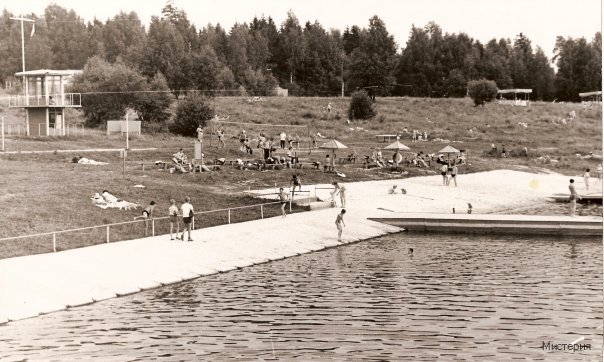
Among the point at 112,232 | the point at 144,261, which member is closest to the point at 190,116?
the point at 112,232

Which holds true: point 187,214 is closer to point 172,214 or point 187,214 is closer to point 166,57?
point 172,214

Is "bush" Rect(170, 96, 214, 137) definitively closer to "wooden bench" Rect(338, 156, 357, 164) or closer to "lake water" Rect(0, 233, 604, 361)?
"wooden bench" Rect(338, 156, 357, 164)

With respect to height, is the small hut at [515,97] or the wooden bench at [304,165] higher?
the small hut at [515,97]

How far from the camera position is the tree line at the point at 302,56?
96812 millimetres

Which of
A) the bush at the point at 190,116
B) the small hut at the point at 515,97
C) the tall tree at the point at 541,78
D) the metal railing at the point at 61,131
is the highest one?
the tall tree at the point at 541,78

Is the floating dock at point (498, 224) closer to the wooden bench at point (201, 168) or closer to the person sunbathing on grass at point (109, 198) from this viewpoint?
the wooden bench at point (201, 168)

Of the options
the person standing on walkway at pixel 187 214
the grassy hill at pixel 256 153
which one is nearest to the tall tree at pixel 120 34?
the grassy hill at pixel 256 153

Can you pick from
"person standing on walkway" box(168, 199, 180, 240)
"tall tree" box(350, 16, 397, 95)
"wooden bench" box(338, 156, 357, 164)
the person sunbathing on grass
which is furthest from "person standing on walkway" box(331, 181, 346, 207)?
"tall tree" box(350, 16, 397, 95)

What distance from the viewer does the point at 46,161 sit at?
48719mm

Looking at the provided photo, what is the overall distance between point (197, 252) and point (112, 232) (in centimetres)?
442

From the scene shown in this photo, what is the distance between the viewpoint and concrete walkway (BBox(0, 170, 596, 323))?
23.8 metres

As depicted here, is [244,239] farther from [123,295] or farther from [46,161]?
[46,161]

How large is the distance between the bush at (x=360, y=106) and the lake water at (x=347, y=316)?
52.7 metres

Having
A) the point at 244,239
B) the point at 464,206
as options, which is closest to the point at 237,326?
the point at 244,239
